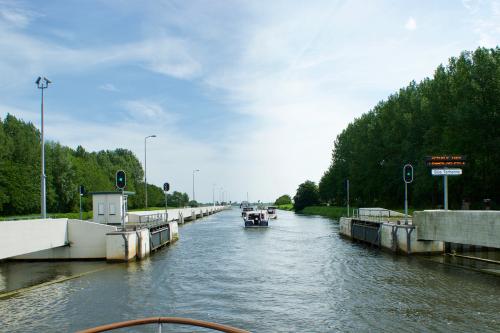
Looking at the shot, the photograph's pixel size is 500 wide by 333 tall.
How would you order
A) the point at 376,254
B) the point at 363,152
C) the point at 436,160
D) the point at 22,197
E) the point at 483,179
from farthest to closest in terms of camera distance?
the point at 363,152 → the point at 22,197 → the point at 483,179 → the point at 376,254 → the point at 436,160

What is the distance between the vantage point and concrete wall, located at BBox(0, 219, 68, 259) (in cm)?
1608

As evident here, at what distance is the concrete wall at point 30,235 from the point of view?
52.7 ft

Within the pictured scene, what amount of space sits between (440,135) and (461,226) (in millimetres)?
29830

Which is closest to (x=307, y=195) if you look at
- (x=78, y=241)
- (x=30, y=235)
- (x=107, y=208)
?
(x=107, y=208)

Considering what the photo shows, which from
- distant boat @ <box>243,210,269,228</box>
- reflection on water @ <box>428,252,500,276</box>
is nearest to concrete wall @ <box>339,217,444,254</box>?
reflection on water @ <box>428,252,500,276</box>

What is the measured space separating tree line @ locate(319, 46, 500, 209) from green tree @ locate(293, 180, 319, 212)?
4319 centimetres

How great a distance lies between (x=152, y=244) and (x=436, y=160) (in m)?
19.3

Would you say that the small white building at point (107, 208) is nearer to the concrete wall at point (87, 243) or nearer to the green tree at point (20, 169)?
the concrete wall at point (87, 243)

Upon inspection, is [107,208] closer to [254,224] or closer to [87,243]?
[87,243]

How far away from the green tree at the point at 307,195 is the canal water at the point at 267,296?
9200cm

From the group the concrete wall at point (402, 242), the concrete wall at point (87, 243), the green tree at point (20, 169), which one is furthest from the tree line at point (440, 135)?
the green tree at point (20, 169)

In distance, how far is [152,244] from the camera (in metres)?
26.3

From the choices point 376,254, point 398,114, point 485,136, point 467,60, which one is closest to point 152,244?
point 376,254

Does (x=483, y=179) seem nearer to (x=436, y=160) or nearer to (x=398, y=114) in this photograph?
(x=398, y=114)
